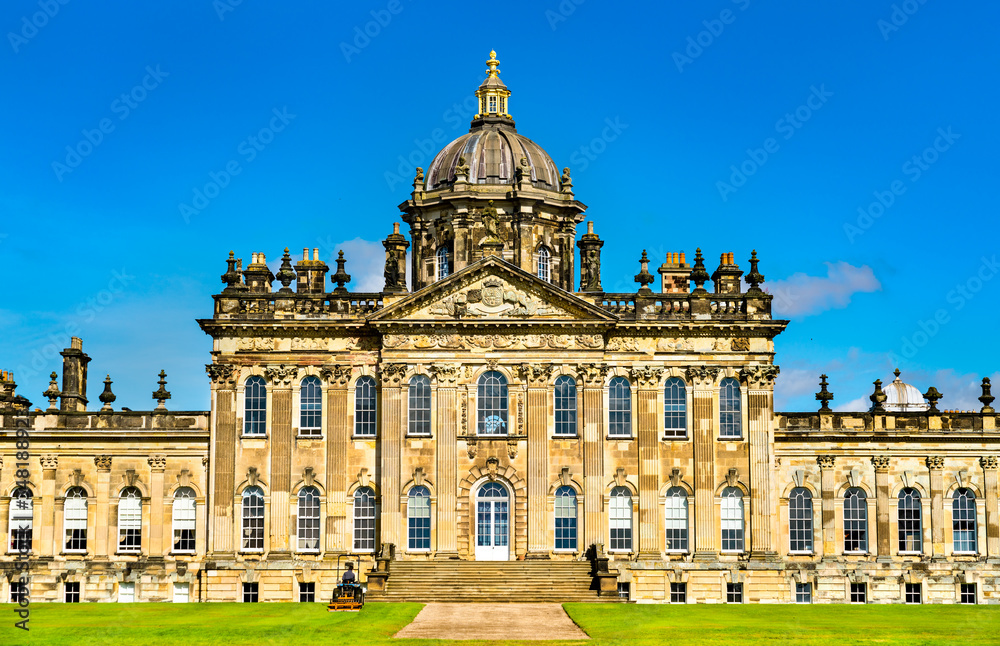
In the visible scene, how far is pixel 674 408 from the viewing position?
5094 centimetres

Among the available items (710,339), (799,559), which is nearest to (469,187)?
(710,339)

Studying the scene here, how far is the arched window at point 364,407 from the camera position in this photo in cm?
5078

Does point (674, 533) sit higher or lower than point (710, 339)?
lower

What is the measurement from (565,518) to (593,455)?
8.43ft

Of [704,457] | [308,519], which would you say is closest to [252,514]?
[308,519]

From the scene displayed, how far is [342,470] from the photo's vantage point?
166 feet

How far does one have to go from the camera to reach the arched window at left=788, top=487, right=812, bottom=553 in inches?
2042

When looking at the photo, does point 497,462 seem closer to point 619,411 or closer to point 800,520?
point 619,411

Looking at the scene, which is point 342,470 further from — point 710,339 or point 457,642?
point 457,642

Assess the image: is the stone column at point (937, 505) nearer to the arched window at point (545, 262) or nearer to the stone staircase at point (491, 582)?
the stone staircase at point (491, 582)

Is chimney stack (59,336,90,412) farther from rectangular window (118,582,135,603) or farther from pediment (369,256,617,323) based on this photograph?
pediment (369,256,617,323)

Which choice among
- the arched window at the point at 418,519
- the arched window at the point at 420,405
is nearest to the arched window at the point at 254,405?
the arched window at the point at 420,405

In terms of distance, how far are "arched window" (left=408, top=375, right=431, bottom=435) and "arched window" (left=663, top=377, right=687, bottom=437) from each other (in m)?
8.97

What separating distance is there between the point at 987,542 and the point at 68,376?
3774 cm
